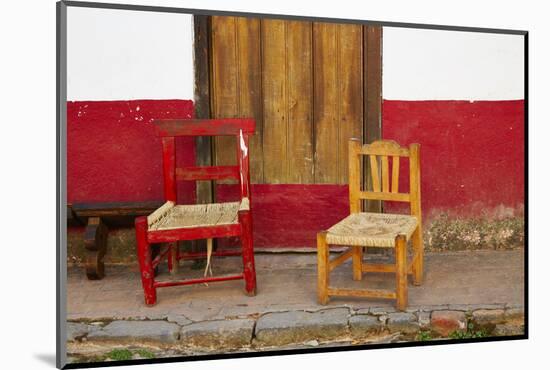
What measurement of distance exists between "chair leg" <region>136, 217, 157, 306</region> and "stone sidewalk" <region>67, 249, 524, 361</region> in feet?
0.21

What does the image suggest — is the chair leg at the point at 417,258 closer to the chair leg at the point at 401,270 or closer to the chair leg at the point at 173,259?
the chair leg at the point at 401,270

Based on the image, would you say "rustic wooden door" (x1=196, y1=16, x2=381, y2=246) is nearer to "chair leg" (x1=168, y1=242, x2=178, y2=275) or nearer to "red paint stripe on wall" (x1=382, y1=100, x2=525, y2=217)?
"red paint stripe on wall" (x1=382, y1=100, x2=525, y2=217)

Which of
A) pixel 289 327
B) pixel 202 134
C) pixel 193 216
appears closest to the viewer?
pixel 289 327

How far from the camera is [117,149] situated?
413cm

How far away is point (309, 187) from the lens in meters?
4.39

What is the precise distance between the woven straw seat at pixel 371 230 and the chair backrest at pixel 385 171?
0.09 m

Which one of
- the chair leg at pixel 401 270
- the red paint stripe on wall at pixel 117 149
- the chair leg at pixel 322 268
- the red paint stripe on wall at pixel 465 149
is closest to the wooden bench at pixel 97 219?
the red paint stripe on wall at pixel 117 149

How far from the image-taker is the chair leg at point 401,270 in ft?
11.8

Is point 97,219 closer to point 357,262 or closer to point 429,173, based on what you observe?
point 357,262

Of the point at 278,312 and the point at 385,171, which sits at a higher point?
the point at 385,171

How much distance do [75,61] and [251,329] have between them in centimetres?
155

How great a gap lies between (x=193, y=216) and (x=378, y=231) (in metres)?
0.96

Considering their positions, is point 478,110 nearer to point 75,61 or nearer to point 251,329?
point 251,329

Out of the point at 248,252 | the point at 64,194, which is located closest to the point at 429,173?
the point at 248,252
